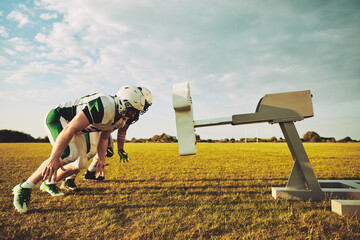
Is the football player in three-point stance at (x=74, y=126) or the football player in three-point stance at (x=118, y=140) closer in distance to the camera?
the football player in three-point stance at (x=74, y=126)

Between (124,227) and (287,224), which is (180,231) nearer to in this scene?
(124,227)

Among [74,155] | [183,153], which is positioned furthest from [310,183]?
[74,155]

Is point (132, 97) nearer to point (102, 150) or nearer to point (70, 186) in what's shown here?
point (102, 150)

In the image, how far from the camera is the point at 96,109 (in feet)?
8.23

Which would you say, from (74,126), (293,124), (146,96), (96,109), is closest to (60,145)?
(74,126)

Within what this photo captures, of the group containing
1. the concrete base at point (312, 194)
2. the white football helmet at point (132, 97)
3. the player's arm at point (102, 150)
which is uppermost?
the white football helmet at point (132, 97)

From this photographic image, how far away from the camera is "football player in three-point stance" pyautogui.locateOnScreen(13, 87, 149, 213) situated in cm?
231

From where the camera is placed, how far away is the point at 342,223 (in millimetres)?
2145

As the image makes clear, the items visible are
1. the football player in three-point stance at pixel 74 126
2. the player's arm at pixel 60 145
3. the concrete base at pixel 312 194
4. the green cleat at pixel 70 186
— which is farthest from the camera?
the green cleat at pixel 70 186

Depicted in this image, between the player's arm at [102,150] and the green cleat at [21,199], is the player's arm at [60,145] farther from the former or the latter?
the player's arm at [102,150]

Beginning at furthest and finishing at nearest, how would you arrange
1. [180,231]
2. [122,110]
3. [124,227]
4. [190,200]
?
[190,200]
[122,110]
[124,227]
[180,231]

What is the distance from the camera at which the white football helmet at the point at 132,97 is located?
2.78 meters

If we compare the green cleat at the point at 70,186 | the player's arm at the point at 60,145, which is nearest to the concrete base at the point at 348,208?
the player's arm at the point at 60,145

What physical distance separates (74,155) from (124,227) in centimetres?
138
